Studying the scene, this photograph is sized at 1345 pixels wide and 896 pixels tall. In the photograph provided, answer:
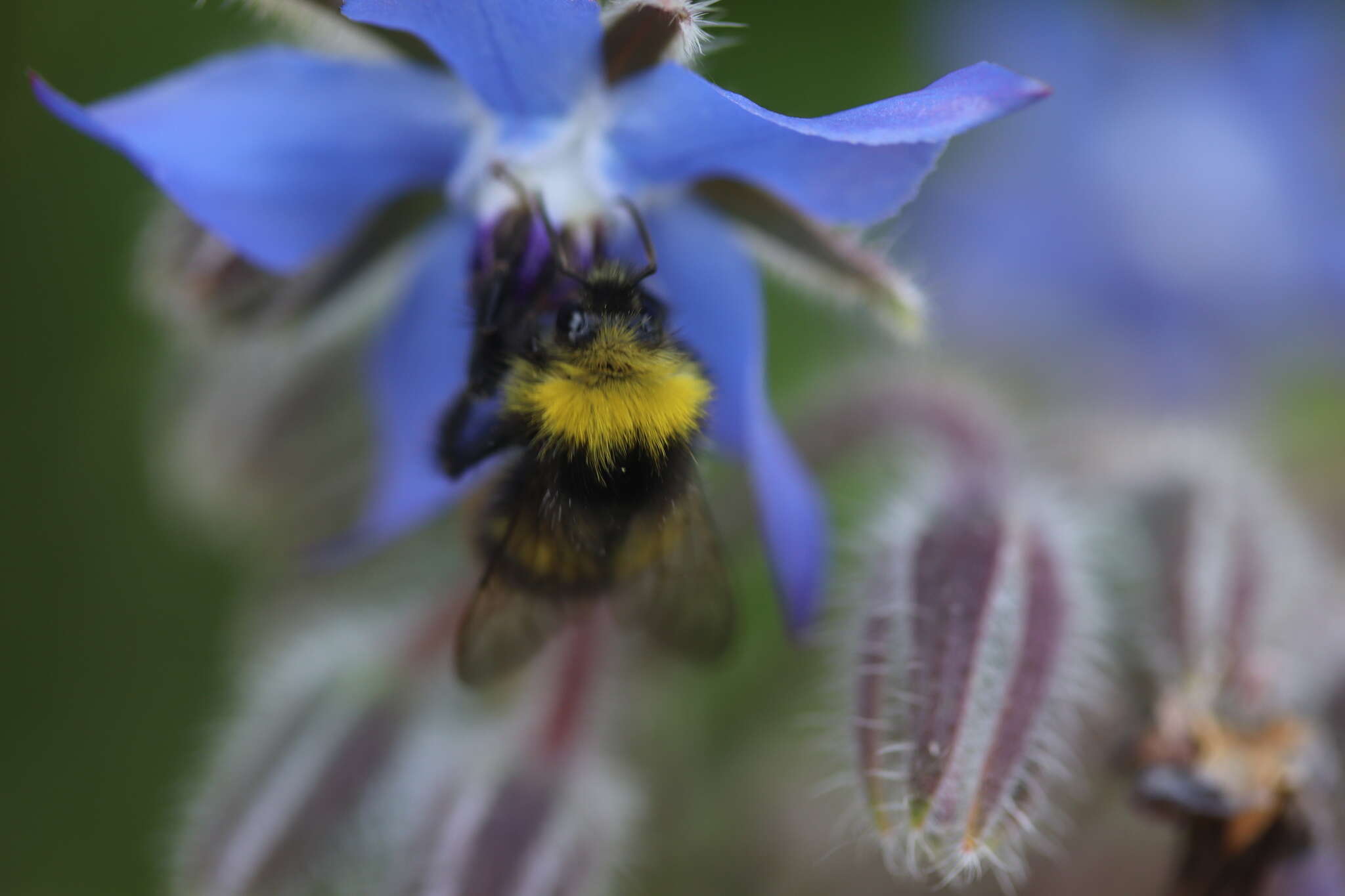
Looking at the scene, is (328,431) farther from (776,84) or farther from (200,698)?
(776,84)

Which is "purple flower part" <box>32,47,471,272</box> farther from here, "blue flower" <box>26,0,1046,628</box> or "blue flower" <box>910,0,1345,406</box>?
"blue flower" <box>910,0,1345,406</box>

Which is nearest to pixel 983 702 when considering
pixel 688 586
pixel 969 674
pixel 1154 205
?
pixel 969 674

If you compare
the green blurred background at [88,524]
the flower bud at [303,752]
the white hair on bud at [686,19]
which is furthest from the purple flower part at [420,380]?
the green blurred background at [88,524]

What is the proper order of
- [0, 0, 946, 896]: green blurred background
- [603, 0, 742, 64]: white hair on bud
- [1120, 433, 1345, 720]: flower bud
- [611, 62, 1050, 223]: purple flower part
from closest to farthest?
[611, 62, 1050, 223]: purple flower part → [603, 0, 742, 64]: white hair on bud → [1120, 433, 1345, 720]: flower bud → [0, 0, 946, 896]: green blurred background

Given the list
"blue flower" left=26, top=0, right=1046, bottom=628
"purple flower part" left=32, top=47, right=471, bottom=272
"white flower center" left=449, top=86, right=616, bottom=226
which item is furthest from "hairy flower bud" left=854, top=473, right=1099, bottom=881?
"purple flower part" left=32, top=47, right=471, bottom=272

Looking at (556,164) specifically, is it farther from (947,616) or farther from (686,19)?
(947,616)

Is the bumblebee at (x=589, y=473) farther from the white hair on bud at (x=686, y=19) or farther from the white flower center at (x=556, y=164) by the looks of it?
the white hair on bud at (x=686, y=19)
